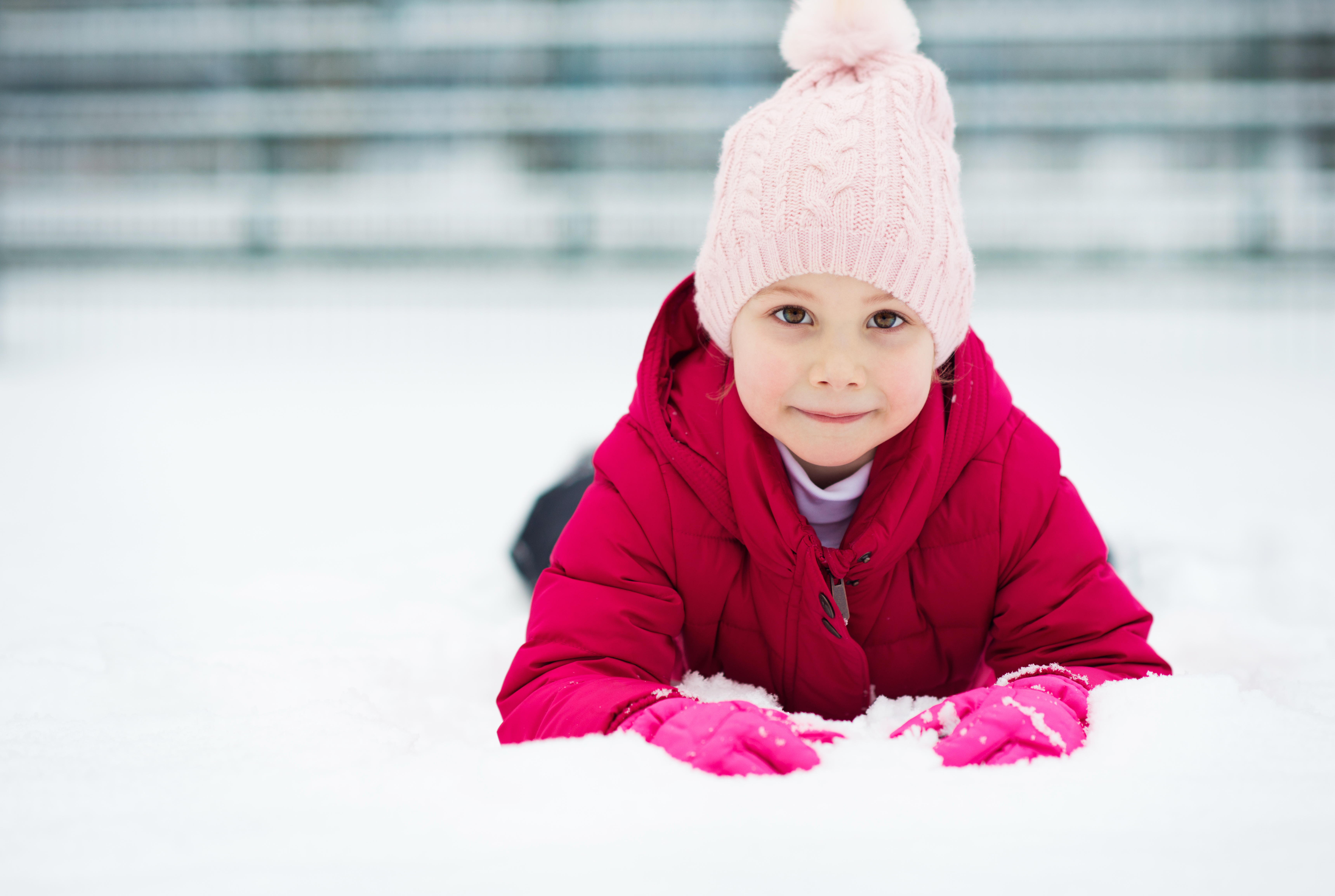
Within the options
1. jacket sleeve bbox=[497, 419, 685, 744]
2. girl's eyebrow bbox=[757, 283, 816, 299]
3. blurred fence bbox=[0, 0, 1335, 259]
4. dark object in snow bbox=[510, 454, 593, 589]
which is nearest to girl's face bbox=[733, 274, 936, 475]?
girl's eyebrow bbox=[757, 283, 816, 299]

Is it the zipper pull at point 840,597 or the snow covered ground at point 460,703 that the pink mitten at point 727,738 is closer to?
the snow covered ground at point 460,703

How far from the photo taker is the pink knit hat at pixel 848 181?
0.74 m

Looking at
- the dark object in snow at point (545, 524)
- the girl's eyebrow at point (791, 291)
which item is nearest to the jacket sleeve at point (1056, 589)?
the girl's eyebrow at point (791, 291)

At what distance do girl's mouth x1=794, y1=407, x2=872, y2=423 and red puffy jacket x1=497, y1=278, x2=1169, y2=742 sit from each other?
64 millimetres

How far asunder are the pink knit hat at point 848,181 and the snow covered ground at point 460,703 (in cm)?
34

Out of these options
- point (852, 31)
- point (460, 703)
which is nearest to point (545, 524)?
point (460, 703)

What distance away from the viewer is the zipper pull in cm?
77

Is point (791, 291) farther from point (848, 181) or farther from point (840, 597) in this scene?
point (840, 597)

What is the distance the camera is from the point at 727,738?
24.1 inches

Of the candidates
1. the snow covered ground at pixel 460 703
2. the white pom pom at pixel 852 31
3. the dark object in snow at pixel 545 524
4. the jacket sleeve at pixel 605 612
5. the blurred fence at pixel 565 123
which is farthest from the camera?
the blurred fence at pixel 565 123

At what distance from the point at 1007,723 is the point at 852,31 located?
21.9 inches

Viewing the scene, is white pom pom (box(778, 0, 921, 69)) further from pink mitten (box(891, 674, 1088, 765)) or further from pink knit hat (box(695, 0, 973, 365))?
pink mitten (box(891, 674, 1088, 765))

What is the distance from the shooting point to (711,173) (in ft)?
17.4

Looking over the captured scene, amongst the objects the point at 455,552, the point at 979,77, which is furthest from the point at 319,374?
the point at 979,77
